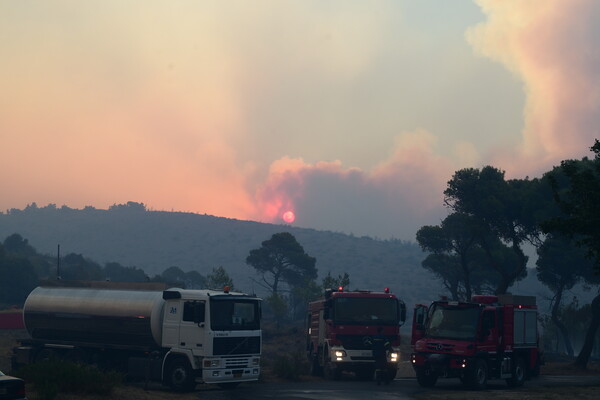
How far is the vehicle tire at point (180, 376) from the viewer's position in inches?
1034

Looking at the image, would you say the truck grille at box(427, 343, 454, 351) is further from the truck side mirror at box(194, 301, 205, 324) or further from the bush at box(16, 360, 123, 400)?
the bush at box(16, 360, 123, 400)

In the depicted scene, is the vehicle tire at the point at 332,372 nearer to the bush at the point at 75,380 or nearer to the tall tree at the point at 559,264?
the bush at the point at 75,380

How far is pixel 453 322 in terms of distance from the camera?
30281 millimetres

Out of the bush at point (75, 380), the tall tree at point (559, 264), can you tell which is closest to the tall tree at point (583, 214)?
the bush at point (75, 380)

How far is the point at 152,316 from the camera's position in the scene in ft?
89.9

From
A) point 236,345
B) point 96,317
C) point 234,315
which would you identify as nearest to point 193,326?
point 234,315

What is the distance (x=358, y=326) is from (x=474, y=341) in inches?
193

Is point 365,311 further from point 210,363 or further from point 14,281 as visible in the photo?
point 14,281

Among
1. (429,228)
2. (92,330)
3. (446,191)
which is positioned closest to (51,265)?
(429,228)

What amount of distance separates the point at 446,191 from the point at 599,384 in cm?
2793

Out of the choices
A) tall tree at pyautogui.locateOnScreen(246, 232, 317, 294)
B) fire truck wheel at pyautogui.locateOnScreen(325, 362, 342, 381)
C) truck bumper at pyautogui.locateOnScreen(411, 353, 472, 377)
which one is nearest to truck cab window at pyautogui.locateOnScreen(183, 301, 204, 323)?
fire truck wheel at pyautogui.locateOnScreen(325, 362, 342, 381)

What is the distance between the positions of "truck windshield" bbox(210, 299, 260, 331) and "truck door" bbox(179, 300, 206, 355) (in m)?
0.36

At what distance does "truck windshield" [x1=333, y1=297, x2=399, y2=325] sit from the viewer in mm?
32375

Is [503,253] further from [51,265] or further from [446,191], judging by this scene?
[51,265]
